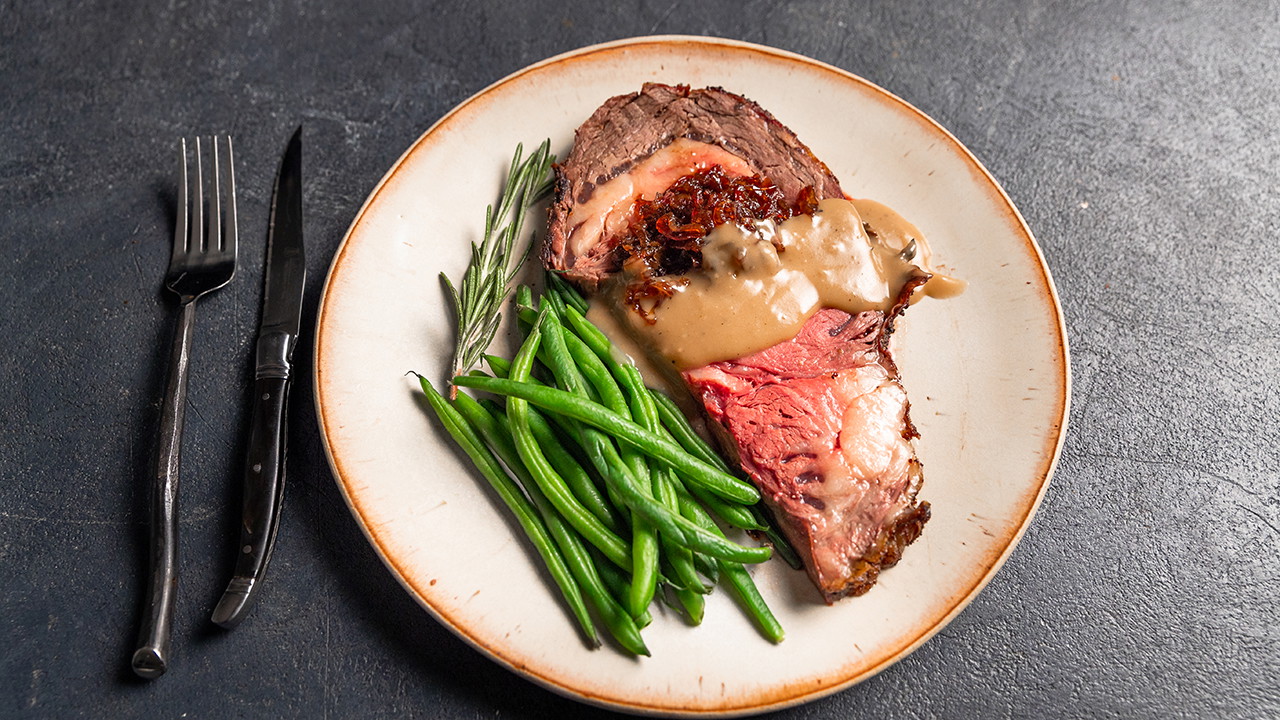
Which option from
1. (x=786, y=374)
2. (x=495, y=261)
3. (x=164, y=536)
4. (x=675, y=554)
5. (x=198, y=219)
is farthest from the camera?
(x=198, y=219)

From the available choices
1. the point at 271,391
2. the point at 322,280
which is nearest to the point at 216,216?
the point at 322,280

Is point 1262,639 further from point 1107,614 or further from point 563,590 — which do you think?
point 563,590

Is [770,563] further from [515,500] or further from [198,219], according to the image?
[198,219]

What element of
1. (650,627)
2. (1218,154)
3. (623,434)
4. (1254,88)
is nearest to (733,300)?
(623,434)

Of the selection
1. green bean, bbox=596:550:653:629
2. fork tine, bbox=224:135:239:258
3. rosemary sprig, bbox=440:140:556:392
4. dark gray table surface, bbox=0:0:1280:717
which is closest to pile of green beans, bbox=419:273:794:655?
green bean, bbox=596:550:653:629

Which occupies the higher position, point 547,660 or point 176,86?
point 176,86
